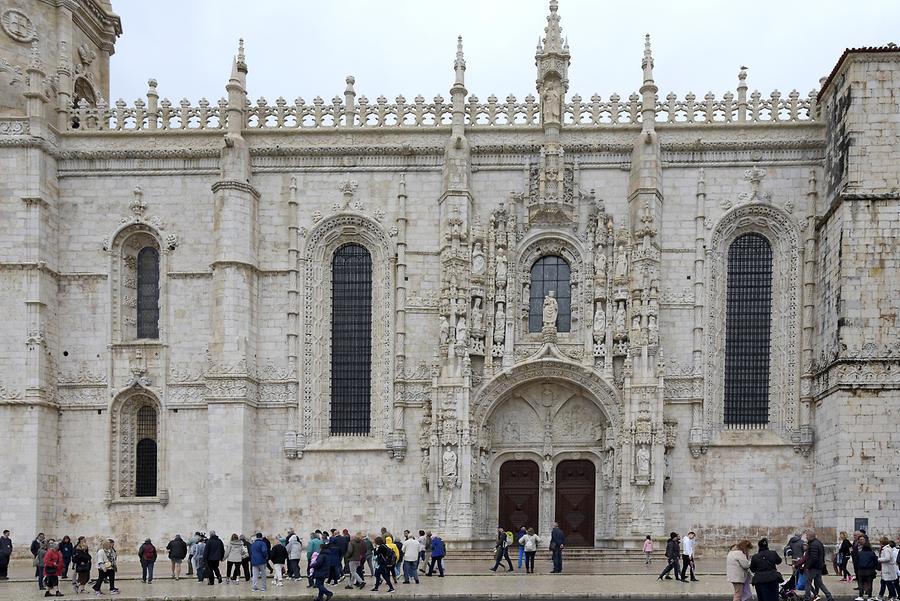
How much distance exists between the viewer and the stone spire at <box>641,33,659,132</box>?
3388 cm

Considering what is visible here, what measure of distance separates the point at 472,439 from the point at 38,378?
44.7 feet

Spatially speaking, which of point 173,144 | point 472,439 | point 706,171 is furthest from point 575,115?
point 173,144

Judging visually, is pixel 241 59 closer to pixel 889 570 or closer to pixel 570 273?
pixel 570 273

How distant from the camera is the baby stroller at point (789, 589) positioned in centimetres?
2127

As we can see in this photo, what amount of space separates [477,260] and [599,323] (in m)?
4.29

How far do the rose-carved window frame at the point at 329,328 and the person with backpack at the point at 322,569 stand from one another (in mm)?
9960

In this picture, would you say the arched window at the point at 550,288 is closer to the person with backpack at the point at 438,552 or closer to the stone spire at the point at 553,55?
the stone spire at the point at 553,55

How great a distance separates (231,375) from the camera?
3284 centimetres

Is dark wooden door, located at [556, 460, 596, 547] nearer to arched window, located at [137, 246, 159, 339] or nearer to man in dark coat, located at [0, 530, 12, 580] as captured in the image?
arched window, located at [137, 246, 159, 339]

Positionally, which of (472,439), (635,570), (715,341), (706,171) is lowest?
(635,570)

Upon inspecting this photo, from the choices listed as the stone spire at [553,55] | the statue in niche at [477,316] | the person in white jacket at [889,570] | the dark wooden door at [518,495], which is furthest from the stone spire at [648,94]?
the person in white jacket at [889,570]

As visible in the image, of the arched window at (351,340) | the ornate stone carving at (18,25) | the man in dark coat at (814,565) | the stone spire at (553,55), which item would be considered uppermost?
the ornate stone carving at (18,25)

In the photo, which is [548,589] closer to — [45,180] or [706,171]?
[706,171]

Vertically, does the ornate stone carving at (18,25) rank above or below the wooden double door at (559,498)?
above
